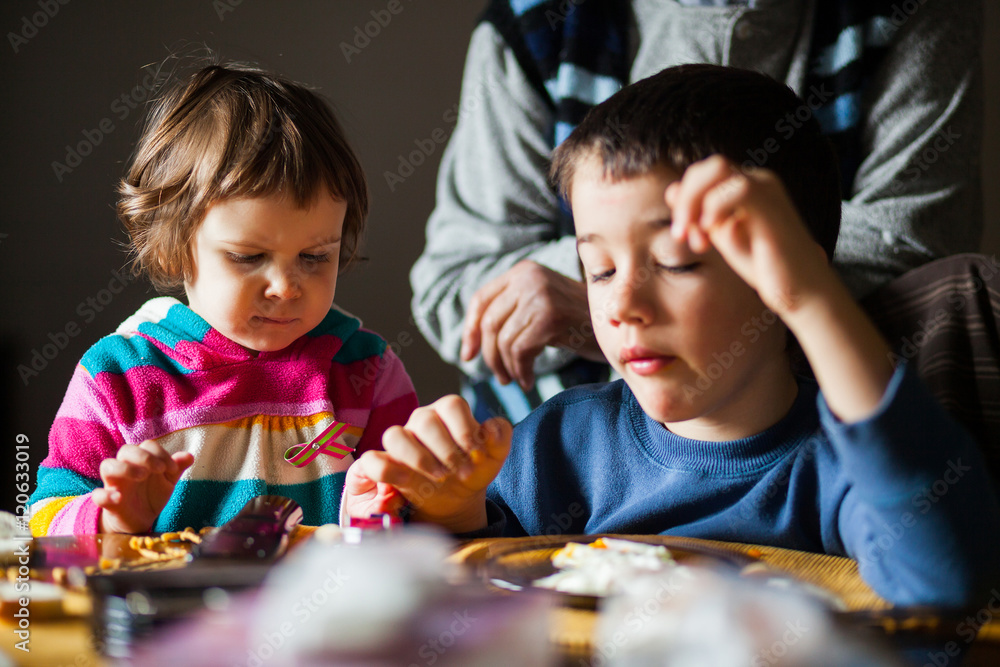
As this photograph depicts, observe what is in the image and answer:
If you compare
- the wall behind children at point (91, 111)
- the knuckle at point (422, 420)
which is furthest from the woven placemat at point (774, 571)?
the wall behind children at point (91, 111)

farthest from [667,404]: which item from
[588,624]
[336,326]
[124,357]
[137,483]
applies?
[124,357]

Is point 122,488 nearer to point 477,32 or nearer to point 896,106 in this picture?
point 477,32

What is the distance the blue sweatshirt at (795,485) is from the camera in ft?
1.90

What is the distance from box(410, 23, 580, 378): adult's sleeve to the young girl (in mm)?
252

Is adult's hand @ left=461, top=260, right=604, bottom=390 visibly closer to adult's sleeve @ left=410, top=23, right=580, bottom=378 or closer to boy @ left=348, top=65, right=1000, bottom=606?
boy @ left=348, top=65, right=1000, bottom=606

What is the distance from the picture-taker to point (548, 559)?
0.57m

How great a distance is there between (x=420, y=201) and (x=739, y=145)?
1.71 m

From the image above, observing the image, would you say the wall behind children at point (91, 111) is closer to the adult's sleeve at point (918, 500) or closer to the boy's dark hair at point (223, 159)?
the boy's dark hair at point (223, 159)

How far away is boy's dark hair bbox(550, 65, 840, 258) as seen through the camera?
788 millimetres

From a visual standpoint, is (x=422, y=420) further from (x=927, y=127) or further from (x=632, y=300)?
(x=927, y=127)

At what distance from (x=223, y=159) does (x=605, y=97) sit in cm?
61

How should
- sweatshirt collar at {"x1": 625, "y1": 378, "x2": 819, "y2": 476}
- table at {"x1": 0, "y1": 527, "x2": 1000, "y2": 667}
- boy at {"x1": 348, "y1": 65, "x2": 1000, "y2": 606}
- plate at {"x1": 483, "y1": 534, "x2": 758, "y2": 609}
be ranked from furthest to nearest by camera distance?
sweatshirt collar at {"x1": 625, "y1": 378, "x2": 819, "y2": 476} → boy at {"x1": 348, "y1": 65, "x2": 1000, "y2": 606} → plate at {"x1": 483, "y1": 534, "x2": 758, "y2": 609} → table at {"x1": 0, "y1": 527, "x2": 1000, "y2": 667}

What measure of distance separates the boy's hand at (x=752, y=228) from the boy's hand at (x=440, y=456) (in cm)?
27

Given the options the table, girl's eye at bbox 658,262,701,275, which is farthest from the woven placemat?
girl's eye at bbox 658,262,701,275
